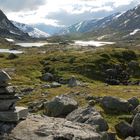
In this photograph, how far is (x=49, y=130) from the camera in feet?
93.4

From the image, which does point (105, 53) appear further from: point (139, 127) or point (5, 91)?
point (5, 91)

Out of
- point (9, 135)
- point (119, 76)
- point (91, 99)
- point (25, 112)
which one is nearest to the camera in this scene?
point (9, 135)

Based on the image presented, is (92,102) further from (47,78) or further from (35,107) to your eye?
(47,78)

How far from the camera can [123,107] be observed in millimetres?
52688

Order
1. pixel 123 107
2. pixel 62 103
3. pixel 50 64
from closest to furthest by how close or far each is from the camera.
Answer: pixel 62 103 < pixel 123 107 < pixel 50 64

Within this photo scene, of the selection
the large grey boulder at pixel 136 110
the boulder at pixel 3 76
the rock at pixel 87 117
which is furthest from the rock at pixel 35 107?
the boulder at pixel 3 76

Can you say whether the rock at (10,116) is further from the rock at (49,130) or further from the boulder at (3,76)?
the boulder at (3,76)

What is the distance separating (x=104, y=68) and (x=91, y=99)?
9049 cm

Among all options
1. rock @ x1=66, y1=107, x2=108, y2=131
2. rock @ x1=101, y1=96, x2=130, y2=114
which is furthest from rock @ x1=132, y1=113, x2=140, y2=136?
rock @ x1=101, y1=96, x2=130, y2=114

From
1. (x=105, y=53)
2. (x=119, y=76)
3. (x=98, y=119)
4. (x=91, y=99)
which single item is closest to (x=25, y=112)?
(x=98, y=119)

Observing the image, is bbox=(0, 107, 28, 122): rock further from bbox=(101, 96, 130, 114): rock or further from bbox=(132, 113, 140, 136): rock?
bbox=(101, 96, 130, 114): rock

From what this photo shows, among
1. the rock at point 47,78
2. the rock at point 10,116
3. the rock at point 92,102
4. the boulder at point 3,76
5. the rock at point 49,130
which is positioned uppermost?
the boulder at point 3,76

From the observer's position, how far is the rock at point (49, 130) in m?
28.0

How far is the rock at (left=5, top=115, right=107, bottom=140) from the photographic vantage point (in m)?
28.0
